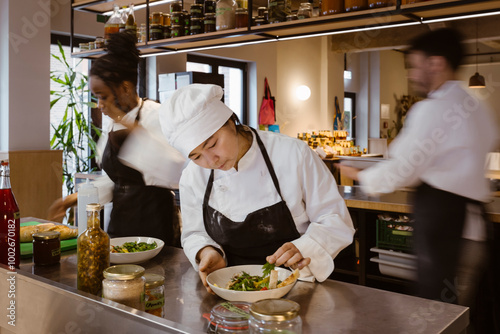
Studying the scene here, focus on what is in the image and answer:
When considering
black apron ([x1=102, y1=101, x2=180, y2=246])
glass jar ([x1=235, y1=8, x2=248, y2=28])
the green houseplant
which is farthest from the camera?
the green houseplant

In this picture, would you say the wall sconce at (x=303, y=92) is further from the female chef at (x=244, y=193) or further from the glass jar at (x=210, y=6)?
the female chef at (x=244, y=193)

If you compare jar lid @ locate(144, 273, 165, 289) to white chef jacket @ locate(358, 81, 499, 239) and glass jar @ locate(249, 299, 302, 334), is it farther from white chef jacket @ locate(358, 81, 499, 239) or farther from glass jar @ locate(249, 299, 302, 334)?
white chef jacket @ locate(358, 81, 499, 239)

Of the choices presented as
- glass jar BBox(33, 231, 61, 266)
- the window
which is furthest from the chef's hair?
the window

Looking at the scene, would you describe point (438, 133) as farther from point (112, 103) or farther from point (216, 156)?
point (112, 103)

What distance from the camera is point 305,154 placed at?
5.59ft

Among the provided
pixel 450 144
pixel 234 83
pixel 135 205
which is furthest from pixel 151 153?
pixel 234 83

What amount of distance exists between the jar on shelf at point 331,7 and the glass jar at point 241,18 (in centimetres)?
64

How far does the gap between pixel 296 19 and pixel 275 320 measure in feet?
8.96

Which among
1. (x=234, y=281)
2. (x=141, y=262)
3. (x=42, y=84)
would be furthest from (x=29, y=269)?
(x=42, y=84)

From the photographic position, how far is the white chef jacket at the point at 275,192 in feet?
5.43

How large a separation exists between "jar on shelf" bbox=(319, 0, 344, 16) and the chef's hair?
132 cm

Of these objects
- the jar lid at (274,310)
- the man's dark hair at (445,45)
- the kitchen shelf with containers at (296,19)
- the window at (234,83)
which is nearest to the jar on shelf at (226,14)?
the kitchen shelf with containers at (296,19)

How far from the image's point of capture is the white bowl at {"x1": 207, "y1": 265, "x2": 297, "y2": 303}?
1.25m

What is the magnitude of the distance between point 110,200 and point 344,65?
9.12m
